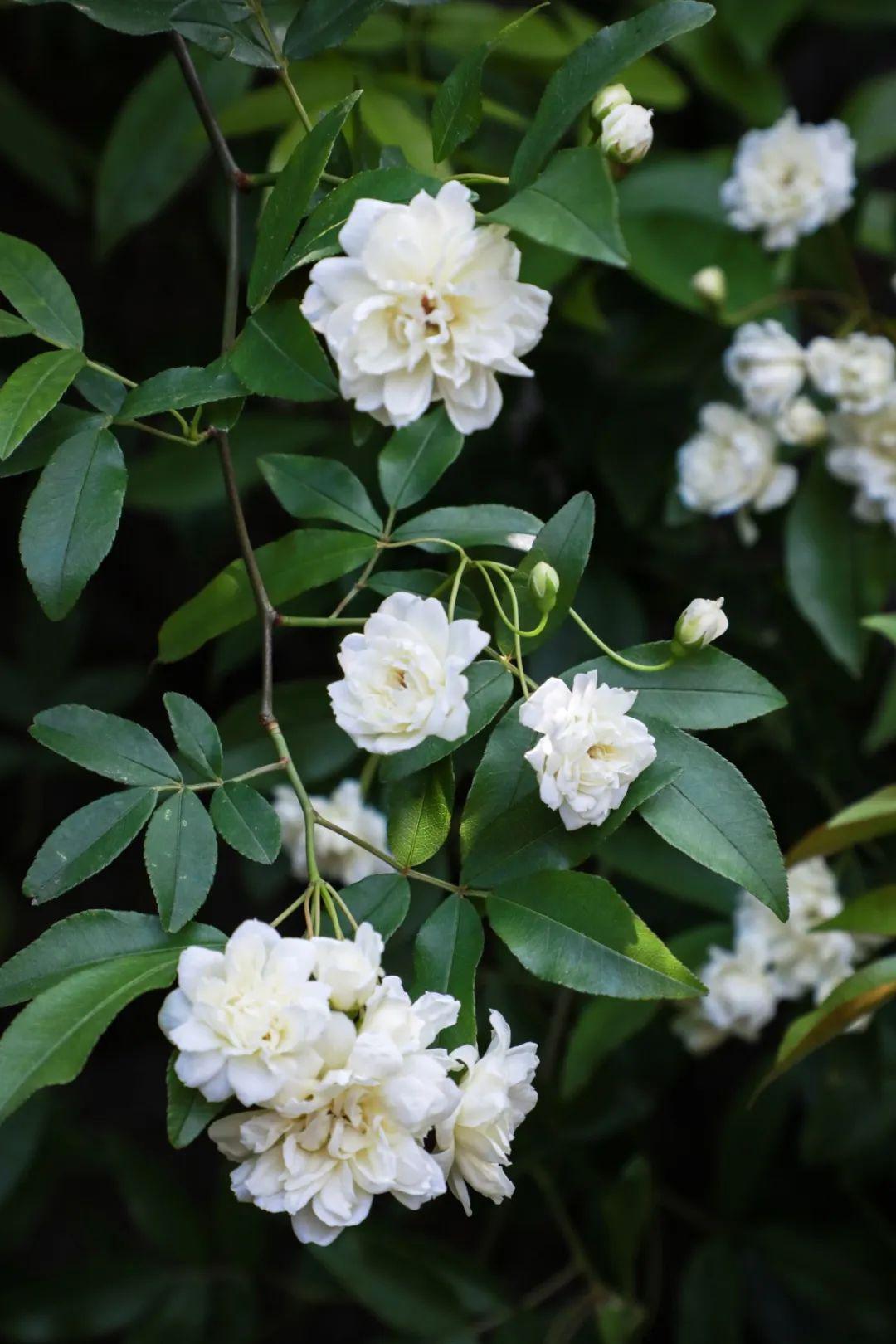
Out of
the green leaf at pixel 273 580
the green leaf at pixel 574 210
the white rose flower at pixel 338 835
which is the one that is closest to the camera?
the green leaf at pixel 574 210

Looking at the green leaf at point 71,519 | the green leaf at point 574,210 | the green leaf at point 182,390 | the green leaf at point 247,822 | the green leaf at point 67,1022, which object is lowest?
the green leaf at point 67,1022

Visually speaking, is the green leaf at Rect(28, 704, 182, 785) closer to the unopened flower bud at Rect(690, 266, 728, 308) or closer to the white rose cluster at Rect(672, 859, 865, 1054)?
the white rose cluster at Rect(672, 859, 865, 1054)

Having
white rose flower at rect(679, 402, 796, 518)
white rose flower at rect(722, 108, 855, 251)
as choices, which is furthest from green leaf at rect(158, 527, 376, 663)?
white rose flower at rect(722, 108, 855, 251)

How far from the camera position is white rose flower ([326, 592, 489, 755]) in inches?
23.4

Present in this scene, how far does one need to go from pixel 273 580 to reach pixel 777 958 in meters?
0.52

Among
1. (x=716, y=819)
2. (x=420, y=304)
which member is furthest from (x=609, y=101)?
(x=716, y=819)

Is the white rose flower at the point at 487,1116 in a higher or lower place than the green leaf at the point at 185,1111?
lower

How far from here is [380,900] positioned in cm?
64

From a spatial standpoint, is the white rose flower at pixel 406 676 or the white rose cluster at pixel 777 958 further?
the white rose cluster at pixel 777 958

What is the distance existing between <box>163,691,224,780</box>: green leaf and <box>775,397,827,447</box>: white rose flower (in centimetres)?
61

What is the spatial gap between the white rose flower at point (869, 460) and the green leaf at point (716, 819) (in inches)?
19.3

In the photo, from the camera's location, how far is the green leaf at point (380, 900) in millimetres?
633

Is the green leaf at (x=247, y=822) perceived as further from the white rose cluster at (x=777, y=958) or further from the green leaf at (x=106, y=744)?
the white rose cluster at (x=777, y=958)

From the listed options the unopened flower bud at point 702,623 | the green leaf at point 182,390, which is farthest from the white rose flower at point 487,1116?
the green leaf at point 182,390
